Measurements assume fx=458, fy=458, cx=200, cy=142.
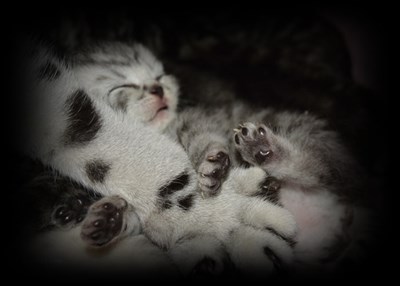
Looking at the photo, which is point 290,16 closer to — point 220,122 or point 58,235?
point 220,122

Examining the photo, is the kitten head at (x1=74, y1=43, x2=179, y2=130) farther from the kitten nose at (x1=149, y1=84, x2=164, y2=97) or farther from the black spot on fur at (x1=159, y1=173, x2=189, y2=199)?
the black spot on fur at (x1=159, y1=173, x2=189, y2=199)

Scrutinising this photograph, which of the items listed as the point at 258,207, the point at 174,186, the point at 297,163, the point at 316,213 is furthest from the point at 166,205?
the point at 316,213

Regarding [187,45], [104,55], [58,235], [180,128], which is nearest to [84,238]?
[58,235]

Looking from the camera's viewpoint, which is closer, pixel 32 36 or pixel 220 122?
pixel 32 36

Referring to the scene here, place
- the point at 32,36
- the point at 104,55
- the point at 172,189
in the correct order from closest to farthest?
1. the point at 172,189
2. the point at 32,36
3. the point at 104,55

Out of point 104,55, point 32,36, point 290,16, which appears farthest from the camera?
point 290,16

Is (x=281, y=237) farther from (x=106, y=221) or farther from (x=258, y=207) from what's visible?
(x=106, y=221)

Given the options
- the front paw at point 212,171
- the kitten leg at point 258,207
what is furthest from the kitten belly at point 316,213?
the front paw at point 212,171

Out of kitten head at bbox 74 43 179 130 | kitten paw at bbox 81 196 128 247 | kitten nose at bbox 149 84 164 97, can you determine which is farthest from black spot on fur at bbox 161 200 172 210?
kitten nose at bbox 149 84 164 97
